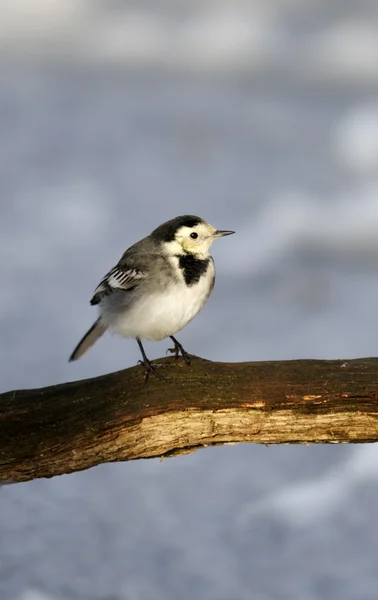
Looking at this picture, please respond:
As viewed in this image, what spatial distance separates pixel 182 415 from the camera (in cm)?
264

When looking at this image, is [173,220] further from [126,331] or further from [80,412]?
[80,412]

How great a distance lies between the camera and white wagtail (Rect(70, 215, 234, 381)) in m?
2.92

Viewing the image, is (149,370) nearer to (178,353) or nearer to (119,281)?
(178,353)

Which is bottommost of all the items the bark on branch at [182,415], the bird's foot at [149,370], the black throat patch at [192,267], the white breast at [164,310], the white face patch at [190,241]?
the bark on branch at [182,415]

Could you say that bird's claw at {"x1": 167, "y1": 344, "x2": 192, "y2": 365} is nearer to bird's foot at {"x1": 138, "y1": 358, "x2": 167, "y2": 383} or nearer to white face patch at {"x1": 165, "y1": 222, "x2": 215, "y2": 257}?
bird's foot at {"x1": 138, "y1": 358, "x2": 167, "y2": 383}

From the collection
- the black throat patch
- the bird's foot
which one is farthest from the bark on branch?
the black throat patch

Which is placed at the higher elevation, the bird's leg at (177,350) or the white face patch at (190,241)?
the white face patch at (190,241)

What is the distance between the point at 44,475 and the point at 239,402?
80 centimetres

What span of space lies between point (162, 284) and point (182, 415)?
23.4 inches

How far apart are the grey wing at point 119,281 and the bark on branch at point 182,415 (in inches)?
20.1

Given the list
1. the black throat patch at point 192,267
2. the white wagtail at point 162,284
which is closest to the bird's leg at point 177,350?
the white wagtail at point 162,284

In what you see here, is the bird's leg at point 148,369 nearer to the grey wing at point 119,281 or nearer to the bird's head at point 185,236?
the grey wing at point 119,281

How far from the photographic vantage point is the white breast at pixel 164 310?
2.91 m

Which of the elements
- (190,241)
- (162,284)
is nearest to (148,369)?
(162,284)
